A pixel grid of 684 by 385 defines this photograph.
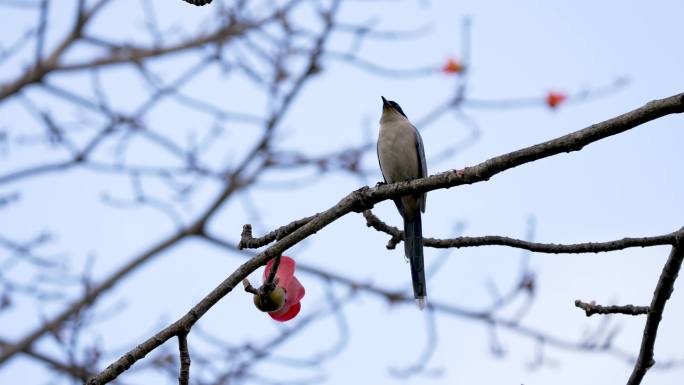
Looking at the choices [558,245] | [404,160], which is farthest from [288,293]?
[404,160]

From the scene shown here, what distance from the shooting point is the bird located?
4.39m

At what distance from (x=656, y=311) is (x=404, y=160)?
2809 mm

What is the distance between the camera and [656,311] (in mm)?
2197

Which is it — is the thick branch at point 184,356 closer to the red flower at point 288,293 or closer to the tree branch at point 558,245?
the red flower at point 288,293

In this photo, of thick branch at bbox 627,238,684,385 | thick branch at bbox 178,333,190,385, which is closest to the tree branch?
thick branch at bbox 627,238,684,385

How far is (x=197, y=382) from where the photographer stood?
7348mm

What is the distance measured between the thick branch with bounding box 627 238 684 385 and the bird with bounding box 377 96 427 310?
1.93 metres

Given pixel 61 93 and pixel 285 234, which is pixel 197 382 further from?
pixel 285 234

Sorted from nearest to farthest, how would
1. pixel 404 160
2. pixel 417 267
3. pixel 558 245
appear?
pixel 558 245 < pixel 417 267 < pixel 404 160

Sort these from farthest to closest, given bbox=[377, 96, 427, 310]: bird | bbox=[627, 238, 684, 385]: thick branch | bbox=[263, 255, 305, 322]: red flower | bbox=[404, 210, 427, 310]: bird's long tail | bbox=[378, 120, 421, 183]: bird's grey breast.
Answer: bbox=[378, 120, 421, 183]: bird's grey breast < bbox=[377, 96, 427, 310]: bird < bbox=[404, 210, 427, 310]: bird's long tail < bbox=[263, 255, 305, 322]: red flower < bbox=[627, 238, 684, 385]: thick branch

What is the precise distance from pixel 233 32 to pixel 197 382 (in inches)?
131

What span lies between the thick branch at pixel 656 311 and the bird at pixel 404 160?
1934mm

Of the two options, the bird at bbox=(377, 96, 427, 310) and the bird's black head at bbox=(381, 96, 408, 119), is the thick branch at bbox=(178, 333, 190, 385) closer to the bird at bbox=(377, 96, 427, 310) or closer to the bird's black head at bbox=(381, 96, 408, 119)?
the bird at bbox=(377, 96, 427, 310)

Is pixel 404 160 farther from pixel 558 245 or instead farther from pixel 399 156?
pixel 558 245
